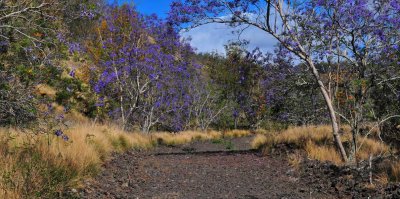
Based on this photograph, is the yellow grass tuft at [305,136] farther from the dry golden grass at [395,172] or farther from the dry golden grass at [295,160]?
the dry golden grass at [395,172]

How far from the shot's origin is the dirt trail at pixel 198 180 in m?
6.77

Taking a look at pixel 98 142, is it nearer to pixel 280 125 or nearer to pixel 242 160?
pixel 242 160

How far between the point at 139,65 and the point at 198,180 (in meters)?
10.1

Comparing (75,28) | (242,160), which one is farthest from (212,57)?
(242,160)

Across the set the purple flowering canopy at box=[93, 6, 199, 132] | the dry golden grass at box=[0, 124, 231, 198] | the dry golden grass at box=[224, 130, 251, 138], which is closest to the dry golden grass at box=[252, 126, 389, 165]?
the dry golden grass at box=[0, 124, 231, 198]

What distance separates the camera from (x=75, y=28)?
3362cm

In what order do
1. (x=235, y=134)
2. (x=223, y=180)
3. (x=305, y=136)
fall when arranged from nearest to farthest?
(x=223, y=180) < (x=305, y=136) < (x=235, y=134)

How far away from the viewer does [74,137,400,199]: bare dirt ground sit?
666 cm

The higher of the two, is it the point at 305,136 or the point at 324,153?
the point at 305,136

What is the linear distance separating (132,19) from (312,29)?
11.2 m

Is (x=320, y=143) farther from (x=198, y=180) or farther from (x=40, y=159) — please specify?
(x=40, y=159)

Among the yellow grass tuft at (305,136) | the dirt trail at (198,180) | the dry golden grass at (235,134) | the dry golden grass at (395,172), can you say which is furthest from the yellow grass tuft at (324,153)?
the dry golden grass at (235,134)

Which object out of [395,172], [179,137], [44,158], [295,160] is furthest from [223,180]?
[179,137]

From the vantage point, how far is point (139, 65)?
17.6m
